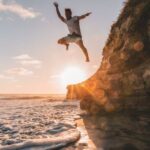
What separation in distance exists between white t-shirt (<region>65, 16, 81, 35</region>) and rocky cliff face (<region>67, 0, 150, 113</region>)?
266cm

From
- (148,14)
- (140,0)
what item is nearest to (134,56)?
(148,14)

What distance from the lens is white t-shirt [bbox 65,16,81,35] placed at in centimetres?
1173

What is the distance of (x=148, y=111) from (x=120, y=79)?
7.22 ft

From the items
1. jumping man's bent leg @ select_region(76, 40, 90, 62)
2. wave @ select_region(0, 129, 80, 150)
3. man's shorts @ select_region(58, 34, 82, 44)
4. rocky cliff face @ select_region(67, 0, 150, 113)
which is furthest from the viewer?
jumping man's bent leg @ select_region(76, 40, 90, 62)

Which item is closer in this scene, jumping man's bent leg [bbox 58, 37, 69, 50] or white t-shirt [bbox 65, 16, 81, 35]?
white t-shirt [bbox 65, 16, 81, 35]

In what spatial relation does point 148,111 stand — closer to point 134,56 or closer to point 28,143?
point 134,56

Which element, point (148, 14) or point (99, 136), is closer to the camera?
point (99, 136)

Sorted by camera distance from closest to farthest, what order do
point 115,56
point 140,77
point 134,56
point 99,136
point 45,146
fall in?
point 45,146 < point 99,136 < point 140,77 < point 134,56 < point 115,56

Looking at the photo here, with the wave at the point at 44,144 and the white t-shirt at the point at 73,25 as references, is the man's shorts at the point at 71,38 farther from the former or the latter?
the wave at the point at 44,144

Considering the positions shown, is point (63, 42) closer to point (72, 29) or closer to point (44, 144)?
point (72, 29)

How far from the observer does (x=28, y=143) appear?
27.5 ft

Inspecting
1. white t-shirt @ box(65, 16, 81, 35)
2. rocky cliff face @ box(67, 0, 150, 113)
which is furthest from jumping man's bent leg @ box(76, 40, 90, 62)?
rocky cliff face @ box(67, 0, 150, 113)

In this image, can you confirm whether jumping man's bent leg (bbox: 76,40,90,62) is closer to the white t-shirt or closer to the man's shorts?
the man's shorts

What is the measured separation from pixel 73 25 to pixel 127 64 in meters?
3.31
